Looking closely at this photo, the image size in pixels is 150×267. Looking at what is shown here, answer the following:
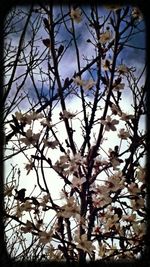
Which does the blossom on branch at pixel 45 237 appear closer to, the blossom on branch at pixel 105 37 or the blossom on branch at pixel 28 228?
the blossom on branch at pixel 28 228

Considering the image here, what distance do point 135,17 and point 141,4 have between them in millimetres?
72

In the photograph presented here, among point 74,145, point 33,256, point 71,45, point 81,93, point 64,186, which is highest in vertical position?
point 71,45

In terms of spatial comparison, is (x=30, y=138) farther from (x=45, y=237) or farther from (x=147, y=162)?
(x=147, y=162)

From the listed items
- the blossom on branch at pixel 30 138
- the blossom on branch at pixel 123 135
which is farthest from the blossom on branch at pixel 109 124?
the blossom on branch at pixel 30 138

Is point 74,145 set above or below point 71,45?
below

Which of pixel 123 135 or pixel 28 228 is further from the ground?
pixel 123 135

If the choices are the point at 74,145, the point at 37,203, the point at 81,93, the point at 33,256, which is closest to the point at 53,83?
the point at 81,93

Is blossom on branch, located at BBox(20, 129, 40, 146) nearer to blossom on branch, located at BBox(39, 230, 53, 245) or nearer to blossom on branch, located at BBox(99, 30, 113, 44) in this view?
blossom on branch, located at BBox(39, 230, 53, 245)

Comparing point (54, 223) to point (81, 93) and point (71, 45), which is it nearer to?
point (81, 93)

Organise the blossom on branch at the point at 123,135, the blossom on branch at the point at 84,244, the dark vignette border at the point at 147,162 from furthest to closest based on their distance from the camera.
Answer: the blossom on branch at the point at 123,135 < the dark vignette border at the point at 147,162 < the blossom on branch at the point at 84,244

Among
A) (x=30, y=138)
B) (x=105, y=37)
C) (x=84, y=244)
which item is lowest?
(x=84, y=244)

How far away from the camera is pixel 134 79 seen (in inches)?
55.8

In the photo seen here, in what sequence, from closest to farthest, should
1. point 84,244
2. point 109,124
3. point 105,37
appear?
point 84,244
point 109,124
point 105,37

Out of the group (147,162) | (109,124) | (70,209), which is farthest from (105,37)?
(70,209)
